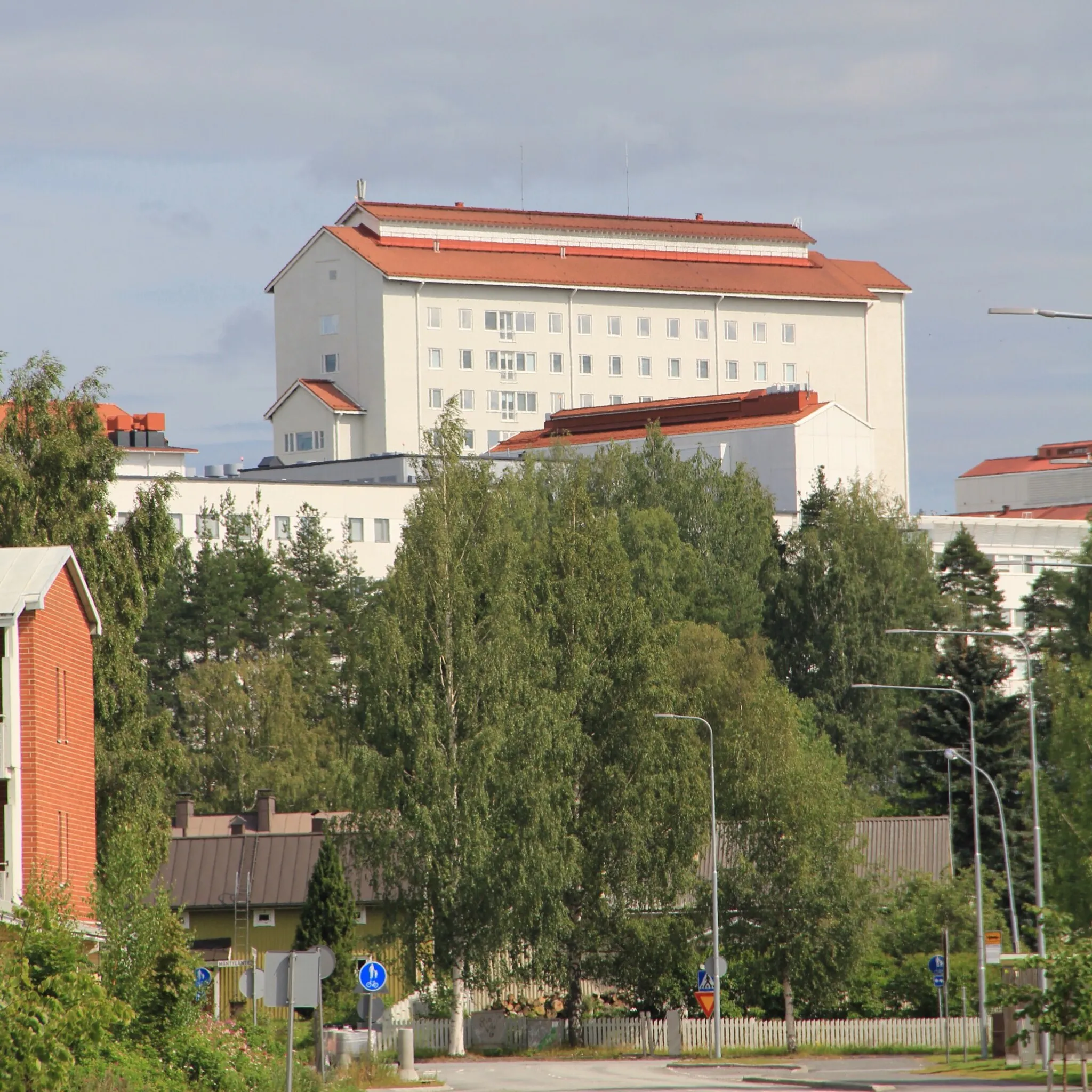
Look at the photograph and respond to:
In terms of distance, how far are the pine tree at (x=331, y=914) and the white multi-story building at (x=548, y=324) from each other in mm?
82287

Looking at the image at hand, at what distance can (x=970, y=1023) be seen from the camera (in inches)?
2143

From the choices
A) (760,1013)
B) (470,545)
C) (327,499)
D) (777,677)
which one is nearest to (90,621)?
(470,545)

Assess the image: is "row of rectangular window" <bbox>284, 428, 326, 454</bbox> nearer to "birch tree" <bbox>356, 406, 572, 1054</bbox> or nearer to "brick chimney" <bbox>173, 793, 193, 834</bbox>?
"brick chimney" <bbox>173, 793, 193, 834</bbox>

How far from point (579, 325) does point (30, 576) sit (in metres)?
111

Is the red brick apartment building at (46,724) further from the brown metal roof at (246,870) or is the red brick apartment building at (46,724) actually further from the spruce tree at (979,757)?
the spruce tree at (979,757)

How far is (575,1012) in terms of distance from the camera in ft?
188

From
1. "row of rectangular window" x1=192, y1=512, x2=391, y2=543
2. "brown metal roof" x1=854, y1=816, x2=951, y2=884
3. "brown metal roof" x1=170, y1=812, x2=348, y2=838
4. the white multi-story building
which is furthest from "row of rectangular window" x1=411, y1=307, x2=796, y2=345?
"brown metal roof" x1=854, y1=816, x2=951, y2=884

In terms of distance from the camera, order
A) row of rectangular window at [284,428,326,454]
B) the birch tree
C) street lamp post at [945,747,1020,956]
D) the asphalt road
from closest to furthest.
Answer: the asphalt road
the birch tree
street lamp post at [945,747,1020,956]
row of rectangular window at [284,428,326,454]

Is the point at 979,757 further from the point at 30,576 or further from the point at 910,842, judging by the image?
the point at 30,576

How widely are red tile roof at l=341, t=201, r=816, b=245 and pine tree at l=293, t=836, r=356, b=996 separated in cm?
9330

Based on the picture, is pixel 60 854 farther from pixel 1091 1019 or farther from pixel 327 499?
pixel 327 499

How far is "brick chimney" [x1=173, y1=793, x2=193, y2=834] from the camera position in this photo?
73.4 metres

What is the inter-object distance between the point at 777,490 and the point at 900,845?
51386 millimetres

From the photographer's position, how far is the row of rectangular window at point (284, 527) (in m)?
107
